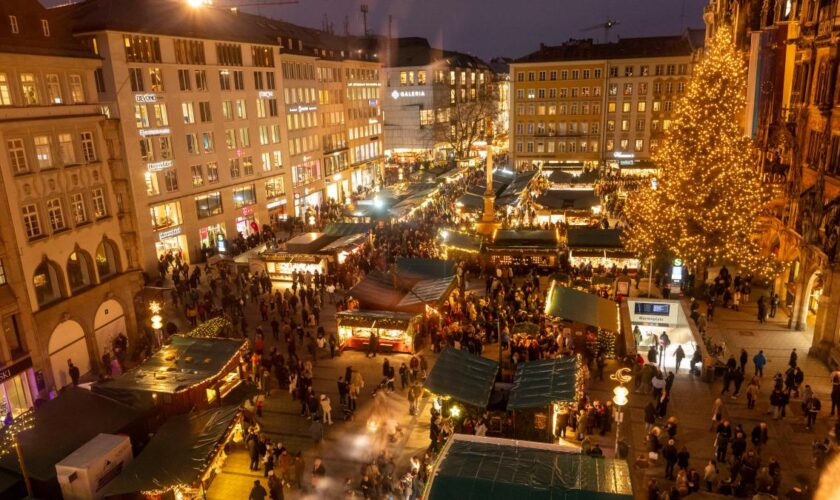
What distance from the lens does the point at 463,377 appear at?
18234mm

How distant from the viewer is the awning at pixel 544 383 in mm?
16688

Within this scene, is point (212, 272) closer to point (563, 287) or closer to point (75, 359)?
point (75, 359)

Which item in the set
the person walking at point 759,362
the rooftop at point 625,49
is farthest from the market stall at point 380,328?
the rooftop at point 625,49

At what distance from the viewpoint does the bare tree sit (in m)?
80.7

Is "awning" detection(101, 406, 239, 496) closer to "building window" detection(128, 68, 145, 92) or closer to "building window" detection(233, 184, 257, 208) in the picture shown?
"building window" detection(128, 68, 145, 92)

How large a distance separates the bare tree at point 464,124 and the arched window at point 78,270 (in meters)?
55.4

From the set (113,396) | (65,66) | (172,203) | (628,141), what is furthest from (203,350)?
(628,141)

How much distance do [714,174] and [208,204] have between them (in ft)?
108

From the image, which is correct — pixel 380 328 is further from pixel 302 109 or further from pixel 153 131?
pixel 302 109

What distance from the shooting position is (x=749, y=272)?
28.8m

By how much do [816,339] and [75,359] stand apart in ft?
97.6

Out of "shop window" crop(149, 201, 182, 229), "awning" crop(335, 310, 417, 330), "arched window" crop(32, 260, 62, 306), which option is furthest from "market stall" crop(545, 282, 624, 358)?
"shop window" crop(149, 201, 182, 229)

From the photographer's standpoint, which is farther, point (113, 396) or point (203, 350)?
point (203, 350)

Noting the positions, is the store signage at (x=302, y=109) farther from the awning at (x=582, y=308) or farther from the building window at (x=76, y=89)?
the awning at (x=582, y=308)
